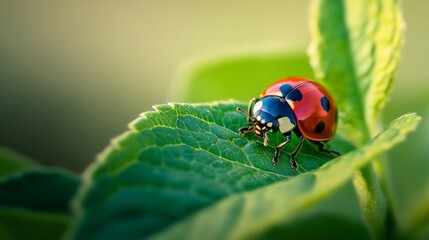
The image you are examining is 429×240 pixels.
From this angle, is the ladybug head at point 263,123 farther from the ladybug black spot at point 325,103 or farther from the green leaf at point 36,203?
the green leaf at point 36,203

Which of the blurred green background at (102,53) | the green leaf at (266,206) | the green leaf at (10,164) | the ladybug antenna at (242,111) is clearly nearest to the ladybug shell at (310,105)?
the ladybug antenna at (242,111)

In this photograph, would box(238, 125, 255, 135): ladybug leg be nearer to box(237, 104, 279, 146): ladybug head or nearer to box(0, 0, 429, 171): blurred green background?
box(237, 104, 279, 146): ladybug head

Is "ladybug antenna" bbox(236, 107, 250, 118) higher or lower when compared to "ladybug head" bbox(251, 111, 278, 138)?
higher

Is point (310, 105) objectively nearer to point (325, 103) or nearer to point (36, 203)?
point (325, 103)

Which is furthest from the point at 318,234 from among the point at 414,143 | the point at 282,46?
the point at 282,46

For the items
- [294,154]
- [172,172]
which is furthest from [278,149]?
[172,172]

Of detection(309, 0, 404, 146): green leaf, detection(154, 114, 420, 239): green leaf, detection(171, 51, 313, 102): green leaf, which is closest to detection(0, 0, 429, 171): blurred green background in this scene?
detection(171, 51, 313, 102): green leaf

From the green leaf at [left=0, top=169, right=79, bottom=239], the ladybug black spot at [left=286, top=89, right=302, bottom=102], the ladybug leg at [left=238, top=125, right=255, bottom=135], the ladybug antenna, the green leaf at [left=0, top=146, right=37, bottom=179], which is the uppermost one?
the green leaf at [left=0, top=146, right=37, bottom=179]
